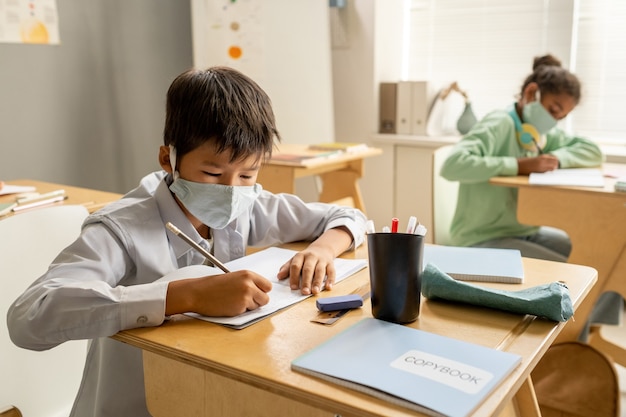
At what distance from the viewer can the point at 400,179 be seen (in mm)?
3750

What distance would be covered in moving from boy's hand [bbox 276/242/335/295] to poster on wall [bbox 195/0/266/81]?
219cm

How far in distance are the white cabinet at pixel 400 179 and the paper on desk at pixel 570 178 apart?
3.60 feet

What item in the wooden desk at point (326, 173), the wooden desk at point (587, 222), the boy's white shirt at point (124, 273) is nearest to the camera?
the boy's white shirt at point (124, 273)

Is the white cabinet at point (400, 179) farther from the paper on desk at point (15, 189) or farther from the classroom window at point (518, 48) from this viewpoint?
the paper on desk at point (15, 189)

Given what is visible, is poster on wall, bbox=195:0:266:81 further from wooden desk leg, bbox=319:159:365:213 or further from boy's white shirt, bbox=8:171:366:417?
boy's white shirt, bbox=8:171:366:417

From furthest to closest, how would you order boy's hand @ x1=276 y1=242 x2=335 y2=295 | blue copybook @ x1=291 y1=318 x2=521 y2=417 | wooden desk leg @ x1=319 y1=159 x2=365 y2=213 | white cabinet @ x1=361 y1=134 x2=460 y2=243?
white cabinet @ x1=361 y1=134 x2=460 y2=243, wooden desk leg @ x1=319 y1=159 x2=365 y2=213, boy's hand @ x1=276 y1=242 x2=335 y2=295, blue copybook @ x1=291 y1=318 x2=521 y2=417

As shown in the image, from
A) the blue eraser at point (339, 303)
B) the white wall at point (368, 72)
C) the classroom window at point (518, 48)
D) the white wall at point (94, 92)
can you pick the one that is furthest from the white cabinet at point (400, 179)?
the blue eraser at point (339, 303)

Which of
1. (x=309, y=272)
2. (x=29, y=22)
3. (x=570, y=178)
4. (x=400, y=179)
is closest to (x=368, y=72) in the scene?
(x=400, y=179)

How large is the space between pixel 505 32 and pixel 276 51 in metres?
1.28

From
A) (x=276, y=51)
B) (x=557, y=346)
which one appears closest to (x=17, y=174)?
(x=276, y=51)

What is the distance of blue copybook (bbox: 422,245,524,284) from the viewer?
3.64 ft

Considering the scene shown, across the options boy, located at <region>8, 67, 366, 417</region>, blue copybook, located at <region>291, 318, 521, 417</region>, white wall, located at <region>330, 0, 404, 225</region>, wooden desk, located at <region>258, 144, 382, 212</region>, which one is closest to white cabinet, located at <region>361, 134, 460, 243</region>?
white wall, located at <region>330, 0, 404, 225</region>

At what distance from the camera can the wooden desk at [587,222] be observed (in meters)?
2.11

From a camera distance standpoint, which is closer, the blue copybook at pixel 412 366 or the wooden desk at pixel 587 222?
the blue copybook at pixel 412 366
